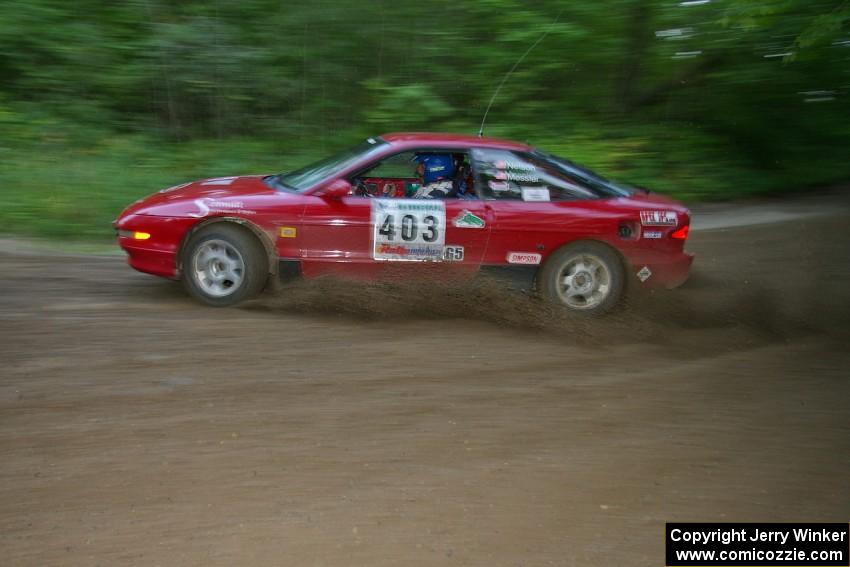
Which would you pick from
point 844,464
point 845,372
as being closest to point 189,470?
point 844,464

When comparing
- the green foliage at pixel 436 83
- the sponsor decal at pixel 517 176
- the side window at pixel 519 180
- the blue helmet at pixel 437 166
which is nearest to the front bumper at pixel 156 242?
the blue helmet at pixel 437 166

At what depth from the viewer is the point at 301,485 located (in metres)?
4.21

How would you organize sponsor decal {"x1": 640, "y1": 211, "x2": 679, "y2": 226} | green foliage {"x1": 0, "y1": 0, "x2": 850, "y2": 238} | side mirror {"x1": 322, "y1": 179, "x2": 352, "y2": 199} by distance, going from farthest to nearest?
1. green foliage {"x1": 0, "y1": 0, "x2": 850, "y2": 238}
2. sponsor decal {"x1": 640, "y1": 211, "x2": 679, "y2": 226}
3. side mirror {"x1": 322, "y1": 179, "x2": 352, "y2": 199}

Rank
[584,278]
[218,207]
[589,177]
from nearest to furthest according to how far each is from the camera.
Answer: [218,207] → [584,278] → [589,177]

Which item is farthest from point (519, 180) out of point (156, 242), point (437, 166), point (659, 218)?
point (156, 242)

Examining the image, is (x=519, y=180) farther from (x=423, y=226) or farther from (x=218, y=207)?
(x=218, y=207)

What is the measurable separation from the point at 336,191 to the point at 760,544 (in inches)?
164

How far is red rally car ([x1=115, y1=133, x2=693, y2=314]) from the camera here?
688 cm

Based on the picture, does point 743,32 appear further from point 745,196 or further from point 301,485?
point 301,485

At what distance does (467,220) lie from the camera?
22.9 feet

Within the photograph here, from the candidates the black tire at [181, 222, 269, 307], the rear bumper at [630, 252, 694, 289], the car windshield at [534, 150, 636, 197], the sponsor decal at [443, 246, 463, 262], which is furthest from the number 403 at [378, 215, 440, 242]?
the rear bumper at [630, 252, 694, 289]

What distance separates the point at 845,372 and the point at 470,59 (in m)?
9.74

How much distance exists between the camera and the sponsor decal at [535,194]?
23.6ft

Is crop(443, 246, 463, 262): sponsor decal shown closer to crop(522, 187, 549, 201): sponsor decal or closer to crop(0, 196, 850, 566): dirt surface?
crop(0, 196, 850, 566): dirt surface
